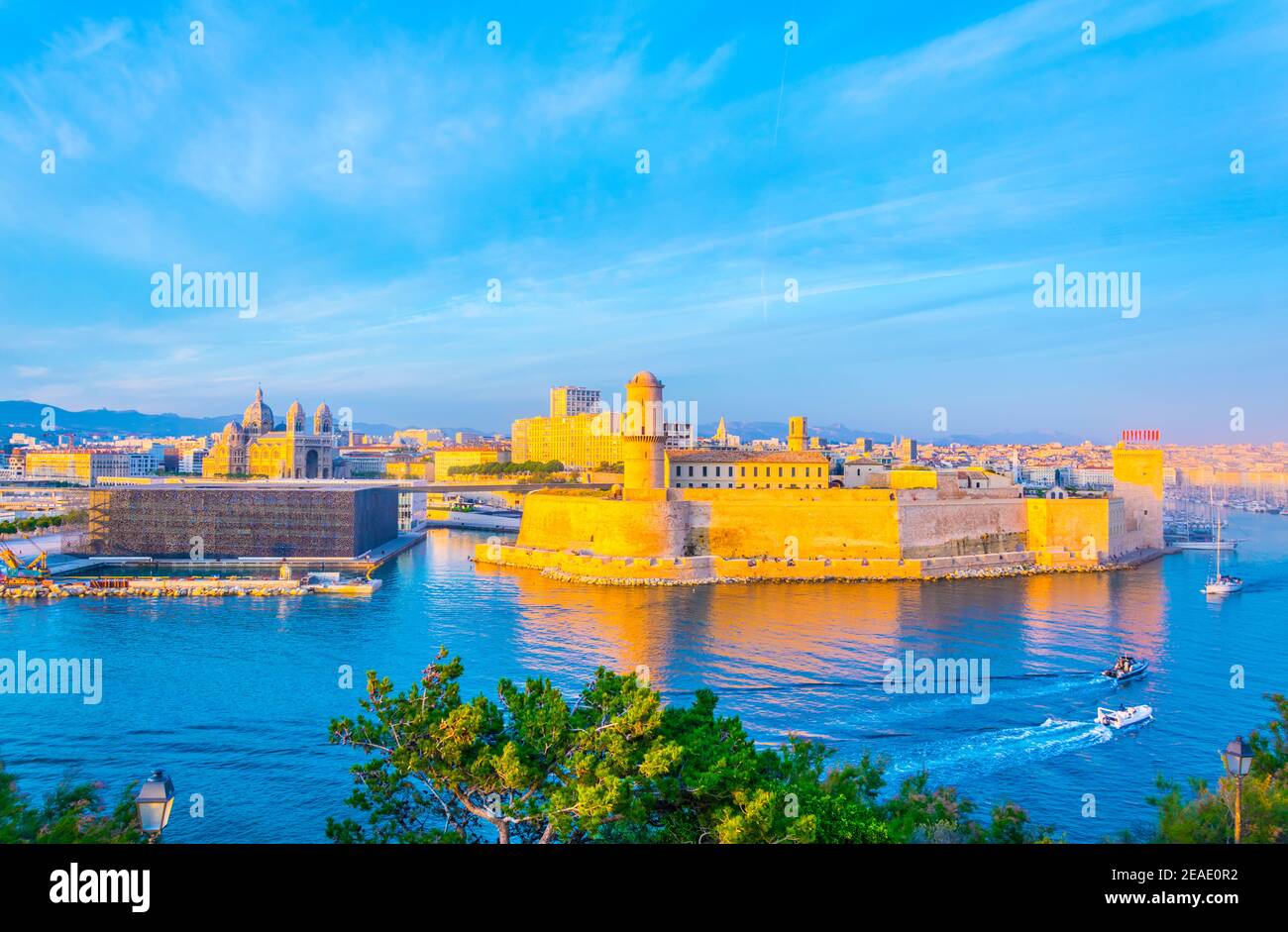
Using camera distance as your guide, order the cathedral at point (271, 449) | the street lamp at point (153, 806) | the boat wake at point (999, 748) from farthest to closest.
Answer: the cathedral at point (271, 449) → the boat wake at point (999, 748) → the street lamp at point (153, 806)

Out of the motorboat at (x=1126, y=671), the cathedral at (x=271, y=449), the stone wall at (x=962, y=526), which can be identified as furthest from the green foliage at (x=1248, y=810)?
the cathedral at (x=271, y=449)

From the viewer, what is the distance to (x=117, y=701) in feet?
49.9

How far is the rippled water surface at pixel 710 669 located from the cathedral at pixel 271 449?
1616 inches

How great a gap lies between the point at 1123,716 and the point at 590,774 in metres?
11.5

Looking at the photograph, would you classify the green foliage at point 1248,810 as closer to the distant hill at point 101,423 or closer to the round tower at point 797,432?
the round tower at point 797,432

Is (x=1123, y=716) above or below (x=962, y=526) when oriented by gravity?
below

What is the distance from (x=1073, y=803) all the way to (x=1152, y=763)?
2264 millimetres

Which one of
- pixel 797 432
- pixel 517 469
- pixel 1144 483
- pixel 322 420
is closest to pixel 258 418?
pixel 322 420

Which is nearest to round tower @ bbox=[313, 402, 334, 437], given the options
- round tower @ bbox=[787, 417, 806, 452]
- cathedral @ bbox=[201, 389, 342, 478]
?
cathedral @ bbox=[201, 389, 342, 478]

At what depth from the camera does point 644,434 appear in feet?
104

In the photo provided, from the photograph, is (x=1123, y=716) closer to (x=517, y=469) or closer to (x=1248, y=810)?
(x=1248, y=810)

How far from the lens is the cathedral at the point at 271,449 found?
66562 mm
